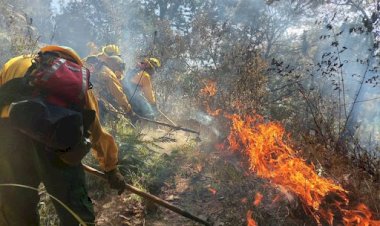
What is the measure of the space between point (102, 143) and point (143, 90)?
5485 millimetres

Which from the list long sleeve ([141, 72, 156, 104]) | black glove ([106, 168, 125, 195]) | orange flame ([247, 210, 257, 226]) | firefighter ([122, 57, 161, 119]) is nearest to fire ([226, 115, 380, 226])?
orange flame ([247, 210, 257, 226])

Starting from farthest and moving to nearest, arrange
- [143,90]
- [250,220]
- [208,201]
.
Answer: [143,90]
[208,201]
[250,220]

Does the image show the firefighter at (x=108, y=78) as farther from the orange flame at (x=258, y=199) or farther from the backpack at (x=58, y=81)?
the backpack at (x=58, y=81)

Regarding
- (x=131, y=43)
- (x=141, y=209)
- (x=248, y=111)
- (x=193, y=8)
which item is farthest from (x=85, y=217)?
(x=193, y=8)

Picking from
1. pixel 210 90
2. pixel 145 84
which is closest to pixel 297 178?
pixel 210 90

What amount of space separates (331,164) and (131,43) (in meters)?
15.6

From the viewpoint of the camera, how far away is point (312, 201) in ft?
12.0

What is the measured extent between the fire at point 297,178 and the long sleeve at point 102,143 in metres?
1.67

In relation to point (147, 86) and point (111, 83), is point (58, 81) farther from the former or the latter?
point (147, 86)

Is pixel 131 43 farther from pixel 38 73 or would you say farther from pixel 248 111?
pixel 38 73

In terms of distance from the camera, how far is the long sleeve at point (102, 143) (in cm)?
288

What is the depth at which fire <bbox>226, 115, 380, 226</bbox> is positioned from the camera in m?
3.61

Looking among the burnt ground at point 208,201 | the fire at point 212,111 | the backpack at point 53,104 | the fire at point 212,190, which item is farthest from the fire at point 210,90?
the backpack at point 53,104

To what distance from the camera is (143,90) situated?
839cm
